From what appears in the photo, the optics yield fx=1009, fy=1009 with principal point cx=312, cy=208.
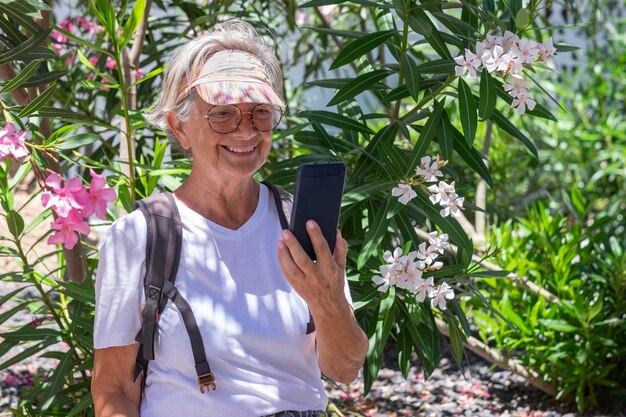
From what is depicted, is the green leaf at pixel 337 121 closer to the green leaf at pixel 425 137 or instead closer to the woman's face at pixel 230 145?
the green leaf at pixel 425 137

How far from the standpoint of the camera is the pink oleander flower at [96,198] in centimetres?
222

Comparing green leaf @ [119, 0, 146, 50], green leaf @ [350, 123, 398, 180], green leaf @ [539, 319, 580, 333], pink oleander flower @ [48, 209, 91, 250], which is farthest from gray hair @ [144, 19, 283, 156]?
green leaf @ [539, 319, 580, 333]

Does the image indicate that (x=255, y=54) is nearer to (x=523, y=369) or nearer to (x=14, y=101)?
(x=14, y=101)

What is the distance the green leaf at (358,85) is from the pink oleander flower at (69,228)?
2.35ft

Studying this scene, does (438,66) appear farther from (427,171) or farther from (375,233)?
(375,233)

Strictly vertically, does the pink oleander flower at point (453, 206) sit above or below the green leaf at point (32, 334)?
above

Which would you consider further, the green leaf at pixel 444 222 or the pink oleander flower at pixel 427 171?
the green leaf at pixel 444 222

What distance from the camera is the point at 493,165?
534 centimetres

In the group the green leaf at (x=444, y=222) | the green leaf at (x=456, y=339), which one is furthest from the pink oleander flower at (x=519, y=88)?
the green leaf at (x=456, y=339)

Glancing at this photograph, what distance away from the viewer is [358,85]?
2.59 m

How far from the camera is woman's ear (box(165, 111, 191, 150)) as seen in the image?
1.76 metres

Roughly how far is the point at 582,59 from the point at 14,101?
541cm

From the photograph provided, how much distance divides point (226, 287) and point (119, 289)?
0.58ft

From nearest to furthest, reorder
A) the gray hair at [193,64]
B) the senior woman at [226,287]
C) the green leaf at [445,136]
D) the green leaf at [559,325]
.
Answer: the senior woman at [226,287] → the gray hair at [193,64] → the green leaf at [445,136] → the green leaf at [559,325]
